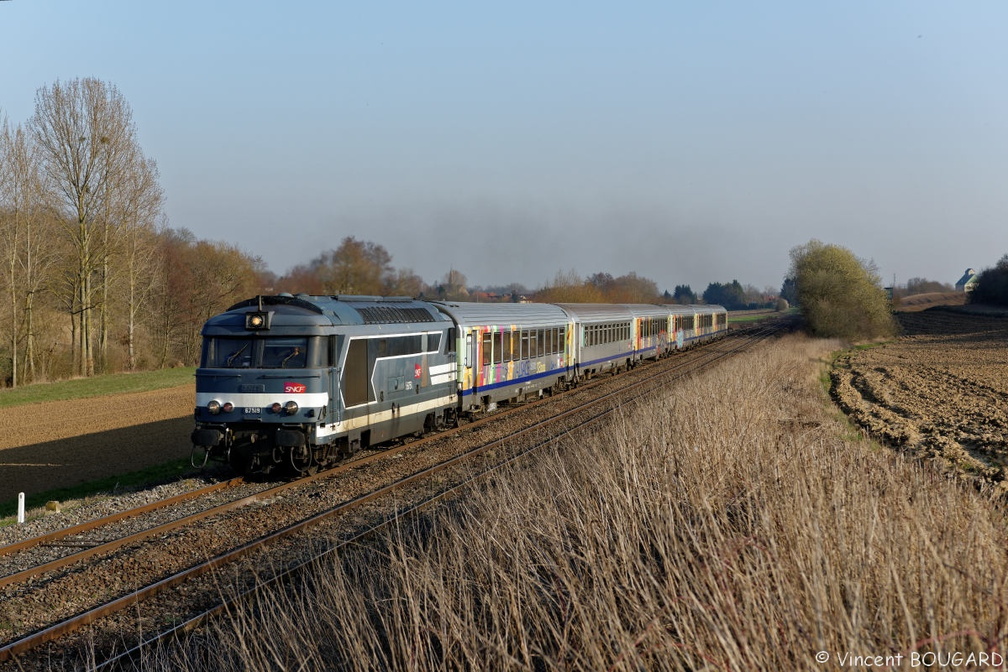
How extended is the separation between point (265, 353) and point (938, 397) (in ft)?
83.6

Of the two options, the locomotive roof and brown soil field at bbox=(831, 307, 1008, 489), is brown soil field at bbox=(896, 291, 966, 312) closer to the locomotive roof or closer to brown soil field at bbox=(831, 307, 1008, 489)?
brown soil field at bbox=(831, 307, 1008, 489)

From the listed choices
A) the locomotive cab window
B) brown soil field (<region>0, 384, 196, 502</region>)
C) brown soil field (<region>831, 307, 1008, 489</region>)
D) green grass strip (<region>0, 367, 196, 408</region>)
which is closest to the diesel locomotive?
the locomotive cab window

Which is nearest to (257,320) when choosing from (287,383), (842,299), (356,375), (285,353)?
(285,353)

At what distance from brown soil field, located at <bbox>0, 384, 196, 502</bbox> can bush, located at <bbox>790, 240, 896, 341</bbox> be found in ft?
174

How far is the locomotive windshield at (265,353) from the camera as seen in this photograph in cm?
1330

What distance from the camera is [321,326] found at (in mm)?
13398

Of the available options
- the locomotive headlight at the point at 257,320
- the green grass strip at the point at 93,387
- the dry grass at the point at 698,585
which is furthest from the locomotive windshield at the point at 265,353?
the green grass strip at the point at 93,387

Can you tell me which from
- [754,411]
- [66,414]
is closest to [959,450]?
[754,411]

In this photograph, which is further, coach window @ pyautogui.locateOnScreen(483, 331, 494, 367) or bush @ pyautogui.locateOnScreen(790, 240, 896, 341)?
bush @ pyautogui.locateOnScreen(790, 240, 896, 341)

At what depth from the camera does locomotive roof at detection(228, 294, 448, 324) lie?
45.4 feet

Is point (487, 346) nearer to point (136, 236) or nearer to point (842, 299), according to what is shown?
point (136, 236)

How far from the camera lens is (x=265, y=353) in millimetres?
13484

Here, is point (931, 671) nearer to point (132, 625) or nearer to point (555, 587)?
point (555, 587)

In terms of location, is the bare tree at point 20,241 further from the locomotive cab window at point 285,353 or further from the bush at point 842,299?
the bush at point 842,299
